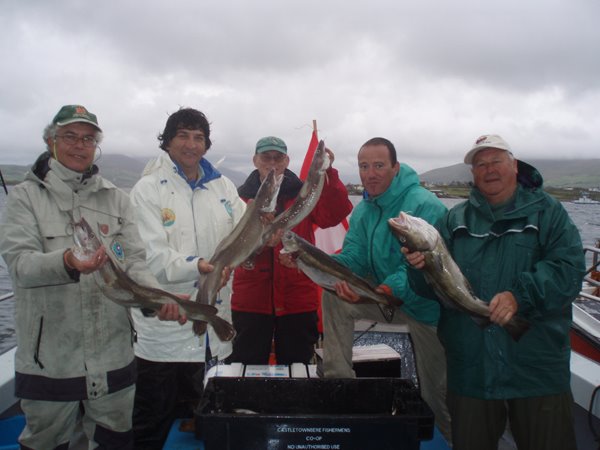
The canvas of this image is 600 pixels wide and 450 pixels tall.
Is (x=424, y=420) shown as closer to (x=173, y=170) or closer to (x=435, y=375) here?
(x=435, y=375)

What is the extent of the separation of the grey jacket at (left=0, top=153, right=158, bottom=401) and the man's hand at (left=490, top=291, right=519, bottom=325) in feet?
9.79

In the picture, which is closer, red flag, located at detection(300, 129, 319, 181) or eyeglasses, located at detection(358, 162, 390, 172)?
eyeglasses, located at detection(358, 162, 390, 172)

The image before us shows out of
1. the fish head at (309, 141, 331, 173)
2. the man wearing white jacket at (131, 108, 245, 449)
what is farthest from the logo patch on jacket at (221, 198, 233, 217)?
the fish head at (309, 141, 331, 173)

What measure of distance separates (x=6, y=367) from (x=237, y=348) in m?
2.46

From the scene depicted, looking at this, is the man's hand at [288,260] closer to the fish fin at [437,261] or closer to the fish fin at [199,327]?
the fish fin at [199,327]

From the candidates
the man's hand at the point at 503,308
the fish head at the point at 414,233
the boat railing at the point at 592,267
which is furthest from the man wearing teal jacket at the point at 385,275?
the boat railing at the point at 592,267

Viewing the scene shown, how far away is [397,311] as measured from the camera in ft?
15.0

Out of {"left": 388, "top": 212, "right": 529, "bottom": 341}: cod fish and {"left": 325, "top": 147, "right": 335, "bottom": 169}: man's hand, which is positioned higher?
{"left": 325, "top": 147, "right": 335, "bottom": 169}: man's hand

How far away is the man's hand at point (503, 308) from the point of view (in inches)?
129

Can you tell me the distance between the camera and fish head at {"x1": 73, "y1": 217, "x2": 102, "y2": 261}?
10.1 feet

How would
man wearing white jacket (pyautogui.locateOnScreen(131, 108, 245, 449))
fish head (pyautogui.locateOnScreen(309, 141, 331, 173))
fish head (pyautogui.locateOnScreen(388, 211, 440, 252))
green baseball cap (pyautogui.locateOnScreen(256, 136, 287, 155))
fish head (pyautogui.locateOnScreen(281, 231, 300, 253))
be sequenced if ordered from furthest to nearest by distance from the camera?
green baseball cap (pyautogui.locateOnScreen(256, 136, 287, 155))
fish head (pyautogui.locateOnScreen(309, 141, 331, 173))
fish head (pyautogui.locateOnScreen(281, 231, 300, 253))
man wearing white jacket (pyautogui.locateOnScreen(131, 108, 245, 449))
fish head (pyautogui.locateOnScreen(388, 211, 440, 252))

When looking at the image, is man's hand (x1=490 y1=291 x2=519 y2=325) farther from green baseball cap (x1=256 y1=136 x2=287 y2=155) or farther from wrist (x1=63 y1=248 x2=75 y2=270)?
wrist (x1=63 y1=248 x2=75 y2=270)

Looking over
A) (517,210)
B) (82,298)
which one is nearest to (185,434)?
(82,298)

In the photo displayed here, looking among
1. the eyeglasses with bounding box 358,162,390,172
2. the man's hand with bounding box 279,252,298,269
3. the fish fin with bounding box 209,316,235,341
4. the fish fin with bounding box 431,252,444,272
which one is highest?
the eyeglasses with bounding box 358,162,390,172
